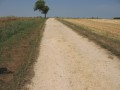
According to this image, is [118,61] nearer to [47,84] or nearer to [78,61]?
[78,61]

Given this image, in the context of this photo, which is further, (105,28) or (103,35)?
(105,28)

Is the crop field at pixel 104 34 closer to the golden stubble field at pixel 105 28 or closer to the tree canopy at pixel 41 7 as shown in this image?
the golden stubble field at pixel 105 28

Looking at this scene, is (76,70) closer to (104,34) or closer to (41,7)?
(104,34)

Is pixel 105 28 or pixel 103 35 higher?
pixel 103 35

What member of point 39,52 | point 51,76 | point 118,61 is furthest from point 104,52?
point 51,76

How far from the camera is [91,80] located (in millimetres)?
9039

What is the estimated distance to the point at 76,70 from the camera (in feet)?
33.7

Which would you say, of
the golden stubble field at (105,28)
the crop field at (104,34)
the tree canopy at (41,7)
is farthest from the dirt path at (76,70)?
the tree canopy at (41,7)

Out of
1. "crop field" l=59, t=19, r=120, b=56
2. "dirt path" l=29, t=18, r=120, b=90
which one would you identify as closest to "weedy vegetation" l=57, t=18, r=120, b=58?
"crop field" l=59, t=19, r=120, b=56

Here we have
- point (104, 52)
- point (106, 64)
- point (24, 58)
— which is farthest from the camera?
point (104, 52)

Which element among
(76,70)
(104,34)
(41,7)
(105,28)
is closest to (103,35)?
(104,34)

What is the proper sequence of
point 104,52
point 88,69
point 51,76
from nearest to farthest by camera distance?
point 51,76
point 88,69
point 104,52

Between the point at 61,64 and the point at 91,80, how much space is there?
2.47 meters

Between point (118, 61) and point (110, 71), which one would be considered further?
point (118, 61)
